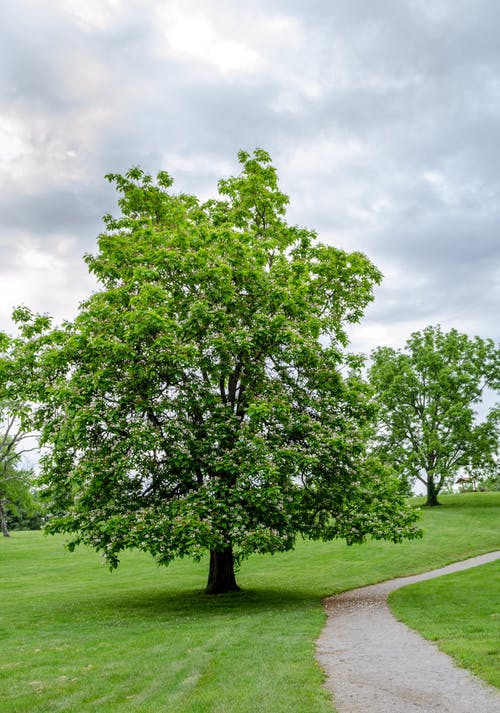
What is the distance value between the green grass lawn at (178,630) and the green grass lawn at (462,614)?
285 cm

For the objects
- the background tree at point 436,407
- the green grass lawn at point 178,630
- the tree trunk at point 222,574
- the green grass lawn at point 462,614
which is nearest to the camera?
the green grass lawn at point 178,630

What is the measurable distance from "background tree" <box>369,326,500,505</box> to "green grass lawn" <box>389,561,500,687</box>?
26.9 m

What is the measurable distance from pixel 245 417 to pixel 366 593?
30.8 ft

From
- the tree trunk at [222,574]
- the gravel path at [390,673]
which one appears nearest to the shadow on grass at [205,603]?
the tree trunk at [222,574]

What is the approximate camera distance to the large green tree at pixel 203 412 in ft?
57.0

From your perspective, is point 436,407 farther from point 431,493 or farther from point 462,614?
point 462,614

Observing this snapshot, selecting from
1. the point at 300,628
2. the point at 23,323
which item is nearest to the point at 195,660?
the point at 300,628

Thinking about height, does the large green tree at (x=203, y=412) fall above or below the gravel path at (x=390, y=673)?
above

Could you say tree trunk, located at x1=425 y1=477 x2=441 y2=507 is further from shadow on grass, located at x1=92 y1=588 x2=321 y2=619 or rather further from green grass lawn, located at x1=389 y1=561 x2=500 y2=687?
shadow on grass, located at x1=92 y1=588 x2=321 y2=619

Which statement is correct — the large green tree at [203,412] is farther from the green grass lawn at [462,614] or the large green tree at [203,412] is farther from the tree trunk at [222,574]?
the green grass lawn at [462,614]

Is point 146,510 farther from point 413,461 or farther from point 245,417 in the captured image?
point 413,461

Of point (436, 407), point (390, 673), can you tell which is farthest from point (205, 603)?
point (436, 407)

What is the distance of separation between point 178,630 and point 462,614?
814cm

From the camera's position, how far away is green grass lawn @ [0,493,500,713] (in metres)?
9.35
